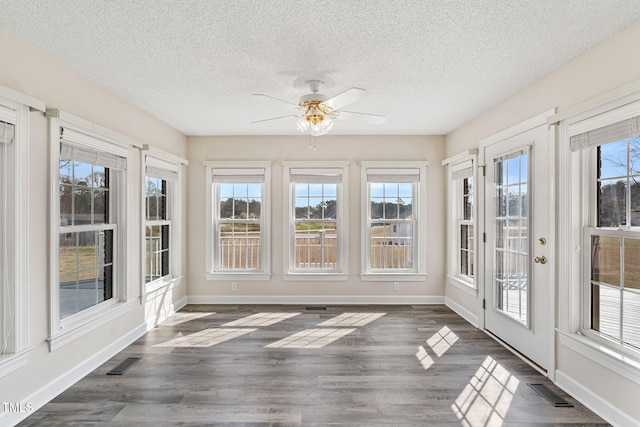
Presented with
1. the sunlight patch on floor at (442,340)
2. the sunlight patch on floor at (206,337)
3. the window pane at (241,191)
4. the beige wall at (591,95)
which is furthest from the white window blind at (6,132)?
the beige wall at (591,95)

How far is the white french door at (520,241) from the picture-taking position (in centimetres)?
298

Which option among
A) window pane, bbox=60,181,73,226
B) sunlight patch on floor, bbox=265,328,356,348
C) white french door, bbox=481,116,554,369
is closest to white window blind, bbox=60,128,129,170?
window pane, bbox=60,181,73,226

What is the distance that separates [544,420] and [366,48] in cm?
280

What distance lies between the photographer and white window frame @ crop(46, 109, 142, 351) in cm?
255

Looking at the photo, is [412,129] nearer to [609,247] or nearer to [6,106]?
[609,247]

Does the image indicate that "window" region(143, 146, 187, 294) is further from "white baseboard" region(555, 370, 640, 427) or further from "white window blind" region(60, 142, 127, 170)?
"white baseboard" region(555, 370, 640, 427)

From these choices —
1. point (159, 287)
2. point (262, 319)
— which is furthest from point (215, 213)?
point (262, 319)

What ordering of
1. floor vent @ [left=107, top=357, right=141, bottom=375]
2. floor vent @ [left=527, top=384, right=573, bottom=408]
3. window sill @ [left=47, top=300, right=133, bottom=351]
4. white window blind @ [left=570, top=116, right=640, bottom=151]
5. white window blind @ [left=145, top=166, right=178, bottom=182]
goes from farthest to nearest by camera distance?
white window blind @ [left=145, top=166, right=178, bottom=182] → floor vent @ [left=107, top=357, right=141, bottom=375] → window sill @ [left=47, top=300, right=133, bottom=351] → floor vent @ [left=527, top=384, right=573, bottom=408] → white window blind @ [left=570, top=116, right=640, bottom=151]

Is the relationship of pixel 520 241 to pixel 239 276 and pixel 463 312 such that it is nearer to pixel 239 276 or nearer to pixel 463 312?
pixel 463 312

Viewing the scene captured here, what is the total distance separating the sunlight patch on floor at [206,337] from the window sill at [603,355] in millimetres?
3051

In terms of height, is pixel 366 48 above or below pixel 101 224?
above

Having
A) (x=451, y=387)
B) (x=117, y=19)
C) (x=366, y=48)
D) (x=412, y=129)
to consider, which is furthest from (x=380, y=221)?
(x=117, y=19)

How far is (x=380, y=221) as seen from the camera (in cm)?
516

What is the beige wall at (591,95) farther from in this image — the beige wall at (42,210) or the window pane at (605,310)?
the beige wall at (42,210)
